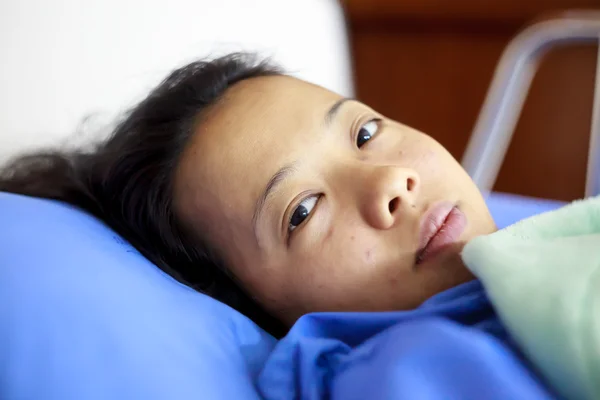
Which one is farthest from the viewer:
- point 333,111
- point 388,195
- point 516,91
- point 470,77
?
point 470,77

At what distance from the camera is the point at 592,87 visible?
1.64 metres

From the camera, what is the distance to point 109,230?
764 millimetres

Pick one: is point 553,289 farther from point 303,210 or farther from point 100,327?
point 100,327

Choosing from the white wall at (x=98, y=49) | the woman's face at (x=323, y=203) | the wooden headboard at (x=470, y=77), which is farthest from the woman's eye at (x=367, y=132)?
the wooden headboard at (x=470, y=77)

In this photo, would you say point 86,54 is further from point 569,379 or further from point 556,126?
point 556,126

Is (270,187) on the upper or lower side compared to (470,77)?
upper

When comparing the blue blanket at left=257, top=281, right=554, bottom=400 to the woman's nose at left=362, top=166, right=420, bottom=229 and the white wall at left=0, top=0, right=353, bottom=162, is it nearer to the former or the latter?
the woman's nose at left=362, top=166, right=420, bottom=229

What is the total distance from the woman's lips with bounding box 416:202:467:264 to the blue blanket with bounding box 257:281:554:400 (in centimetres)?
5

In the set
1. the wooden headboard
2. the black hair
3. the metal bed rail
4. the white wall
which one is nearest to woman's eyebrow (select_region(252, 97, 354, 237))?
the black hair

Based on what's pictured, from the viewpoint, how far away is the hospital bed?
53cm

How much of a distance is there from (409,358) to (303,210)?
0.25 m

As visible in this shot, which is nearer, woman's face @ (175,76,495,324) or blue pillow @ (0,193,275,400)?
blue pillow @ (0,193,275,400)

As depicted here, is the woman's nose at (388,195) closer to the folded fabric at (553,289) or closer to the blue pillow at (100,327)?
the folded fabric at (553,289)

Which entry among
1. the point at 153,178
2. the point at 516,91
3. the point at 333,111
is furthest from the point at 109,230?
the point at 516,91
